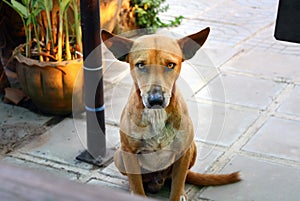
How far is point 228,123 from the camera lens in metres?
4.45

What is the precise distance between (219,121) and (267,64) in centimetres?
130

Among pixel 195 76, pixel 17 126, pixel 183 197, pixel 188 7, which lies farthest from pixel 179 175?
pixel 188 7

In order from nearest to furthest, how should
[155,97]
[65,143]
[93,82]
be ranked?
[155,97]
[93,82]
[65,143]

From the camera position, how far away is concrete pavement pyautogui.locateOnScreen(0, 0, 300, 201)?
147 inches

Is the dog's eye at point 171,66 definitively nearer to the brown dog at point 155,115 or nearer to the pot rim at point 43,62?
the brown dog at point 155,115

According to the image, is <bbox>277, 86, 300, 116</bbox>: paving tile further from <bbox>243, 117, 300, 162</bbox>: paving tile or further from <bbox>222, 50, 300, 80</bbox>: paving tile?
<bbox>222, 50, 300, 80</bbox>: paving tile

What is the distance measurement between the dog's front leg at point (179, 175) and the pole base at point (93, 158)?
0.76 metres

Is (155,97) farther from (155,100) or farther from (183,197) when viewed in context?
(183,197)

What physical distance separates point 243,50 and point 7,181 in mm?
4877

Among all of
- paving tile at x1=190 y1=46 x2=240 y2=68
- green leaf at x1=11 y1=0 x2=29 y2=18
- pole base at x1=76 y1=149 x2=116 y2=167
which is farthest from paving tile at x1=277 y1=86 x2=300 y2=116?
green leaf at x1=11 y1=0 x2=29 y2=18

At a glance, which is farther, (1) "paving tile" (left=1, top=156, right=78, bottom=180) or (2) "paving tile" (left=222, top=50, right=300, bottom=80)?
(2) "paving tile" (left=222, top=50, right=300, bottom=80)

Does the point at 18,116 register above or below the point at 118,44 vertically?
below

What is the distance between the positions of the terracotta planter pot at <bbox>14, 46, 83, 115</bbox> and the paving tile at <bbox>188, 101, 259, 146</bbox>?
931 millimetres

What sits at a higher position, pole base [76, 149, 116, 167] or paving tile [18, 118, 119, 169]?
pole base [76, 149, 116, 167]
